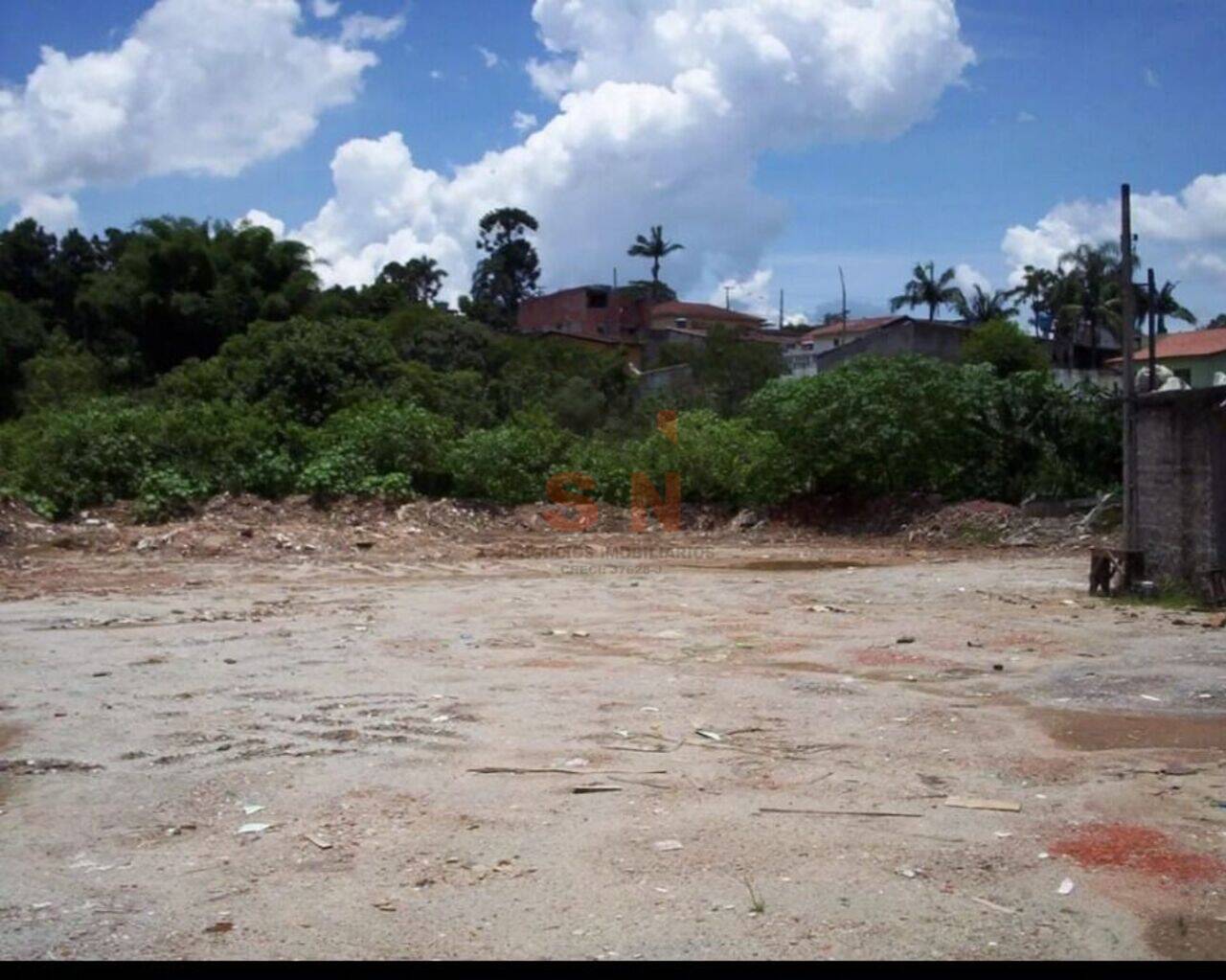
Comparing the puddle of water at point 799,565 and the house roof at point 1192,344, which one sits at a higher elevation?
the house roof at point 1192,344

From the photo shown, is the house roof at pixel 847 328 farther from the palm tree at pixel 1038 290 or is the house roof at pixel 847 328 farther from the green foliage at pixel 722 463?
the green foliage at pixel 722 463

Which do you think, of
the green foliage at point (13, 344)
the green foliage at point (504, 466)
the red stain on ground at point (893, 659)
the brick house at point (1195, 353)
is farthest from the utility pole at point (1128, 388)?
the green foliage at point (13, 344)

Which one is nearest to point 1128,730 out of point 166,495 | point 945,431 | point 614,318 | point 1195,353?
point 945,431

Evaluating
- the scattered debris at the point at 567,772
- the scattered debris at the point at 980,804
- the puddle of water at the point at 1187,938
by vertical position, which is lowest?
the puddle of water at the point at 1187,938

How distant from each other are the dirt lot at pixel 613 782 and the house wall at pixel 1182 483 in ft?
2.71

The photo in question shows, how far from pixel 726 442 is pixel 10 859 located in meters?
20.9

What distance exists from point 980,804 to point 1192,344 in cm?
4624

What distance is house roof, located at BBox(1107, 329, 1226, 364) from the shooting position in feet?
148

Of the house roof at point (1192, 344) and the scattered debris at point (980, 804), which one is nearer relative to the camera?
the scattered debris at point (980, 804)

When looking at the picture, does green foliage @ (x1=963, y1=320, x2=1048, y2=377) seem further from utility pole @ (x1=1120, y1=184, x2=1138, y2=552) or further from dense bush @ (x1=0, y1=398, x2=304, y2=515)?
utility pole @ (x1=1120, y1=184, x2=1138, y2=552)

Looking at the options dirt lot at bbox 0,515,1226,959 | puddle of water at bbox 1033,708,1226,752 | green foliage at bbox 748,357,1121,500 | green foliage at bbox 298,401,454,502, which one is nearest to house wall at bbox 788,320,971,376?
green foliage at bbox 748,357,1121,500

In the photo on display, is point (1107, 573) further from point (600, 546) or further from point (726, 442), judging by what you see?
point (726, 442)

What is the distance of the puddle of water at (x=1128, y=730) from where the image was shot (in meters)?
7.24

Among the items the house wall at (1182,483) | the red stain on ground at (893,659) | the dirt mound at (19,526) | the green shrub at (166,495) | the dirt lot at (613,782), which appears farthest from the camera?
the green shrub at (166,495)
